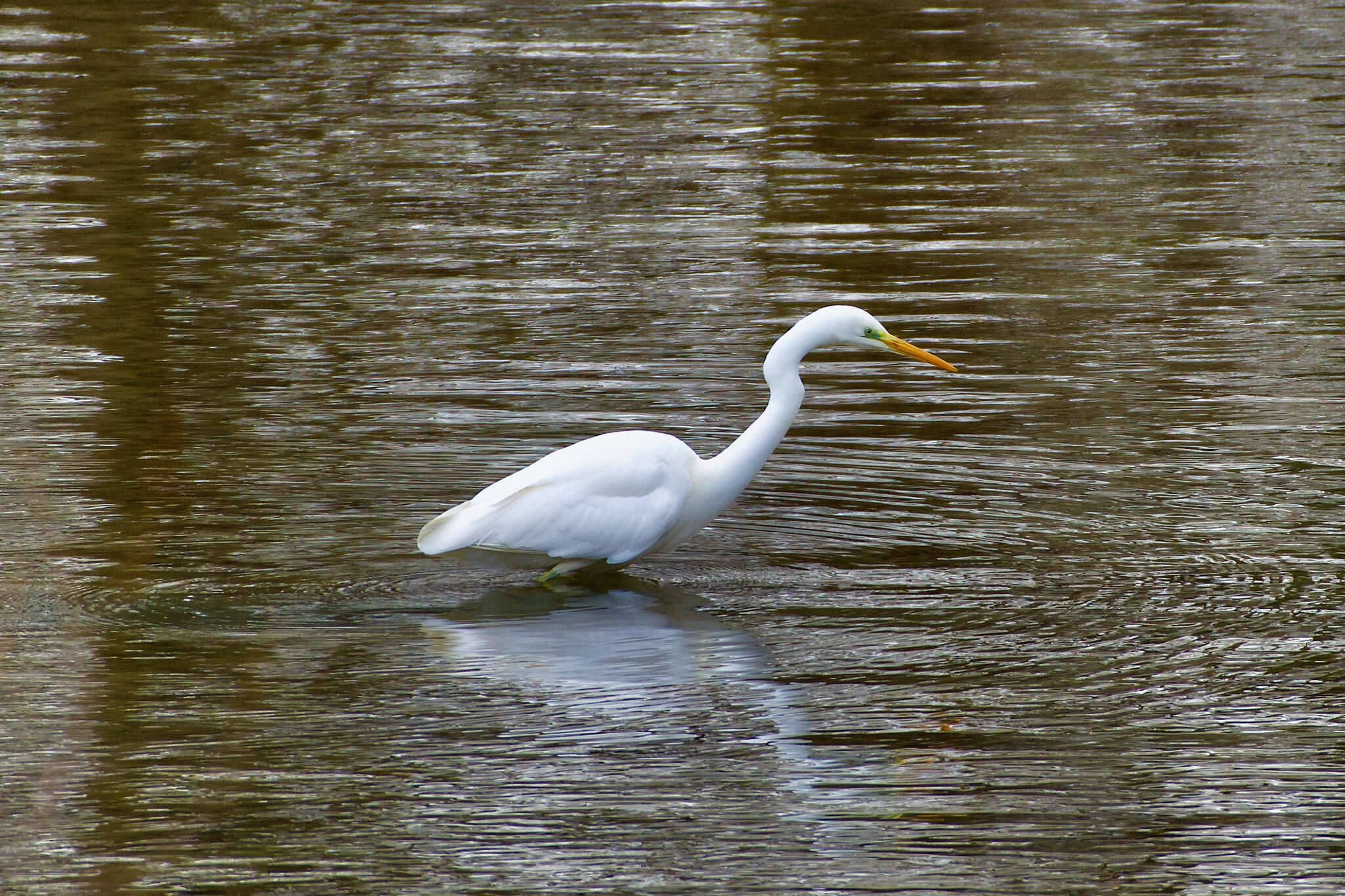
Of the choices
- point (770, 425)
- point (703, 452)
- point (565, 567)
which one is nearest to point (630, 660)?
point (565, 567)

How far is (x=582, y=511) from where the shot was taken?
7480mm

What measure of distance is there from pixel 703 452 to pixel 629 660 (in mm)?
2572

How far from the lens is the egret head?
762 centimetres

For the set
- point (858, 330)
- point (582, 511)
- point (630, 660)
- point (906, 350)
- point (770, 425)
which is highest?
point (858, 330)

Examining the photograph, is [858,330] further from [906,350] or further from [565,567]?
[565,567]

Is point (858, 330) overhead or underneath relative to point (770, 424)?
overhead

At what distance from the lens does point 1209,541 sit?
774 cm

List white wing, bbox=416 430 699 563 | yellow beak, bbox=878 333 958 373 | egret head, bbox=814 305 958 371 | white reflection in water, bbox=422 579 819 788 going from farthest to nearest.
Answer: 1. yellow beak, bbox=878 333 958 373
2. egret head, bbox=814 305 958 371
3. white wing, bbox=416 430 699 563
4. white reflection in water, bbox=422 579 819 788

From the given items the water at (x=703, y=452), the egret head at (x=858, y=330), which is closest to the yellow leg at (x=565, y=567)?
the water at (x=703, y=452)

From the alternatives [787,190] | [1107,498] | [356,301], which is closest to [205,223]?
[356,301]

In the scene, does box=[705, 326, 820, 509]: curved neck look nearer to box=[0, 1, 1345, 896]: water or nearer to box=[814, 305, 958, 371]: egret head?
box=[814, 305, 958, 371]: egret head

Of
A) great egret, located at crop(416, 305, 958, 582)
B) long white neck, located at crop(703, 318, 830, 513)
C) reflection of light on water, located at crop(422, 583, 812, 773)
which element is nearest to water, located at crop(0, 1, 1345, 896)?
reflection of light on water, located at crop(422, 583, 812, 773)

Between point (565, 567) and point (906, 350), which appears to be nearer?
point (565, 567)

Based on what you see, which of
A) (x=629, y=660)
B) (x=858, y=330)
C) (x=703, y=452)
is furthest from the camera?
(x=703, y=452)
